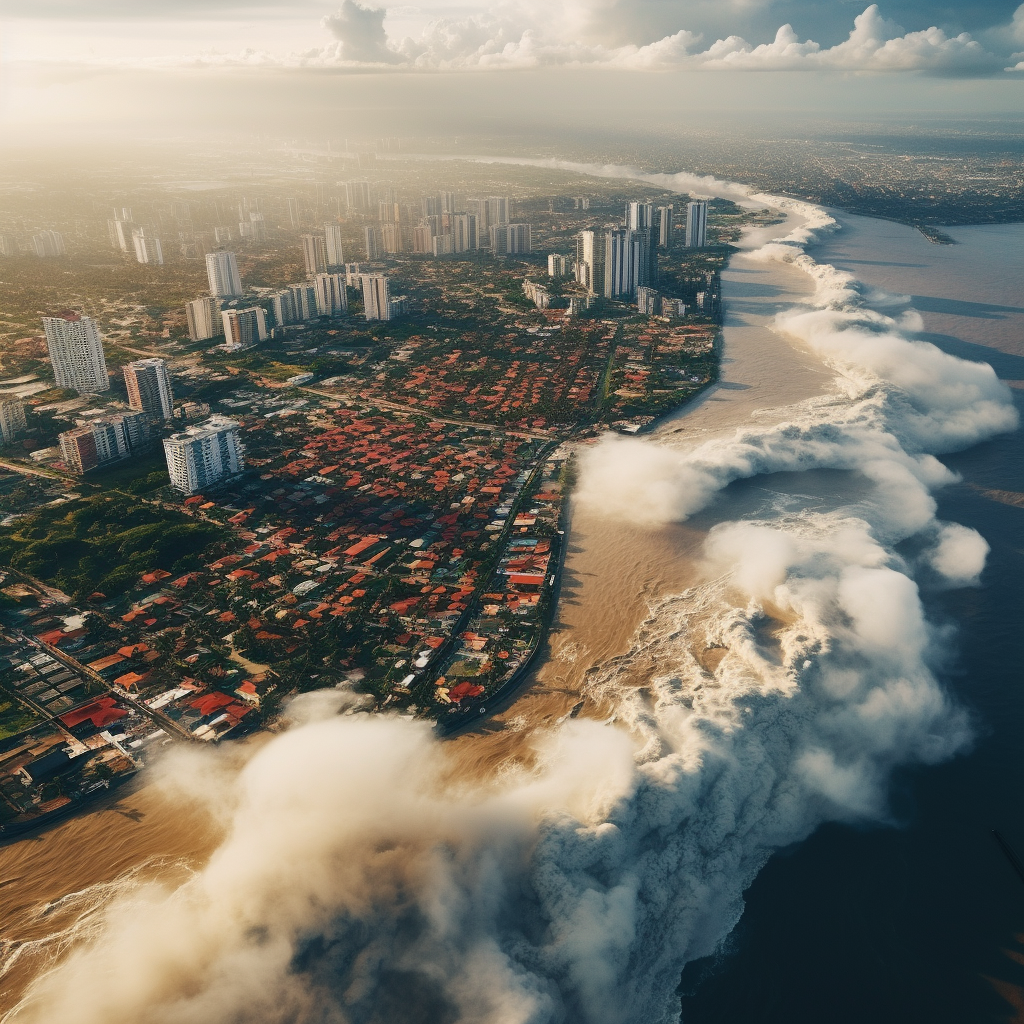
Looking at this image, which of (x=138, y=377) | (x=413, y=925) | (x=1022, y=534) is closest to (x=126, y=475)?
(x=138, y=377)

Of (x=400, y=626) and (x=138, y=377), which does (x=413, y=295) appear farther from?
(x=400, y=626)

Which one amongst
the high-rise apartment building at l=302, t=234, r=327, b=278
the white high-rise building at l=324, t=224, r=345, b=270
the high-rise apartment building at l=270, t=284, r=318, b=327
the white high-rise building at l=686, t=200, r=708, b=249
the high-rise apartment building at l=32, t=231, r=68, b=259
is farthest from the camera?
the white high-rise building at l=686, t=200, r=708, b=249

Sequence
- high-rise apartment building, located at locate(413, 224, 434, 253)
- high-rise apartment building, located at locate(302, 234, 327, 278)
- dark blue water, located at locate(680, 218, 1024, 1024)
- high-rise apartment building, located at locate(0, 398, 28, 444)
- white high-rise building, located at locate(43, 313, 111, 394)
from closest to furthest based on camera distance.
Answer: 1. dark blue water, located at locate(680, 218, 1024, 1024)
2. high-rise apartment building, located at locate(0, 398, 28, 444)
3. white high-rise building, located at locate(43, 313, 111, 394)
4. high-rise apartment building, located at locate(302, 234, 327, 278)
5. high-rise apartment building, located at locate(413, 224, 434, 253)

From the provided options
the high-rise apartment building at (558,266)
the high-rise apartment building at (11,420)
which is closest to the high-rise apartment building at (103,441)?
the high-rise apartment building at (11,420)

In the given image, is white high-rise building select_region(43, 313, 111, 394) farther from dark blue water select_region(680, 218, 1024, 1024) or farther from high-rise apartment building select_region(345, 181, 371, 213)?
high-rise apartment building select_region(345, 181, 371, 213)

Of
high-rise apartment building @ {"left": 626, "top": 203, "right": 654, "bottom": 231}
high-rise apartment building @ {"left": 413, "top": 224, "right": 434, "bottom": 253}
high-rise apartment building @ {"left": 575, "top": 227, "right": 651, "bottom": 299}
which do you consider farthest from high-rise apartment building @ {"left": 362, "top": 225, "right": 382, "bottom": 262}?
high-rise apartment building @ {"left": 626, "top": 203, "right": 654, "bottom": 231}

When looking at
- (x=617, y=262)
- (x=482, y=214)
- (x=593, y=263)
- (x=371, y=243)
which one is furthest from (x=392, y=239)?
(x=617, y=262)

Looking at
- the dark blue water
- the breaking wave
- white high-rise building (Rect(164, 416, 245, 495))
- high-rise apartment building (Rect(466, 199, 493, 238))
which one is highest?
high-rise apartment building (Rect(466, 199, 493, 238))
